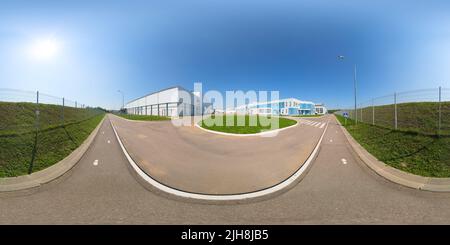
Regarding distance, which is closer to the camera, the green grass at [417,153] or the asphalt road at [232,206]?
the asphalt road at [232,206]

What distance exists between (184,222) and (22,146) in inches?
294

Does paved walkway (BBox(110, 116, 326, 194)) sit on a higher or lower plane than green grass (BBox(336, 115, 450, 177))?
lower

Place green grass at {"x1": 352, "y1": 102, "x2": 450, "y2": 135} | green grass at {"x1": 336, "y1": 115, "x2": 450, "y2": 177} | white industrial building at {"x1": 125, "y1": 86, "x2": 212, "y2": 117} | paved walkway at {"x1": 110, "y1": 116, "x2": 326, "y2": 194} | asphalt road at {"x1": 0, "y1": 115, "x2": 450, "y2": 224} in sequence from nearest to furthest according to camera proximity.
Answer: asphalt road at {"x1": 0, "y1": 115, "x2": 450, "y2": 224} < paved walkway at {"x1": 110, "y1": 116, "x2": 326, "y2": 194} < green grass at {"x1": 336, "y1": 115, "x2": 450, "y2": 177} < green grass at {"x1": 352, "y1": 102, "x2": 450, "y2": 135} < white industrial building at {"x1": 125, "y1": 86, "x2": 212, "y2": 117}

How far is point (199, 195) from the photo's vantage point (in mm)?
4316

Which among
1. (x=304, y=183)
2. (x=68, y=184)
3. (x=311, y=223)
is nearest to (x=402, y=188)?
(x=304, y=183)

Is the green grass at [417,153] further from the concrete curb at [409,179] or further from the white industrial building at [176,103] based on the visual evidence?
the white industrial building at [176,103]

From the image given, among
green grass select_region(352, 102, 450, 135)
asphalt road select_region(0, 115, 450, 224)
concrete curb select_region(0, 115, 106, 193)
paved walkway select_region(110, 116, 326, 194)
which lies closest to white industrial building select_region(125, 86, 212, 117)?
green grass select_region(352, 102, 450, 135)

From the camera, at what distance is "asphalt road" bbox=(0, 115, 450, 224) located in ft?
11.0

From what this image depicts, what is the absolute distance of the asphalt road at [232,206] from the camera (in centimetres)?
337

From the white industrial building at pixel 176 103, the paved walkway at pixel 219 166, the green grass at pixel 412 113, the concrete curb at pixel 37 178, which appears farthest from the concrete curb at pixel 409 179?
the white industrial building at pixel 176 103

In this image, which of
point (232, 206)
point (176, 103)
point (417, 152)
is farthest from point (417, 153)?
point (176, 103)

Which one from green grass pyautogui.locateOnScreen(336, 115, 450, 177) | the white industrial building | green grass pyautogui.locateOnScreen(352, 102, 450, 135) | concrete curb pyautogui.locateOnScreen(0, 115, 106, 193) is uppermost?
the white industrial building

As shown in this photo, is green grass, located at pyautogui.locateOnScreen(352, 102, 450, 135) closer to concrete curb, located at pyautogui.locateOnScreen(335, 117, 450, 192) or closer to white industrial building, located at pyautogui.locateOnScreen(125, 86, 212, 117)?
concrete curb, located at pyautogui.locateOnScreen(335, 117, 450, 192)

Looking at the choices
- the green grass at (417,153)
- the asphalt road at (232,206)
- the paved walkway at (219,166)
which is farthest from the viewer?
the green grass at (417,153)
